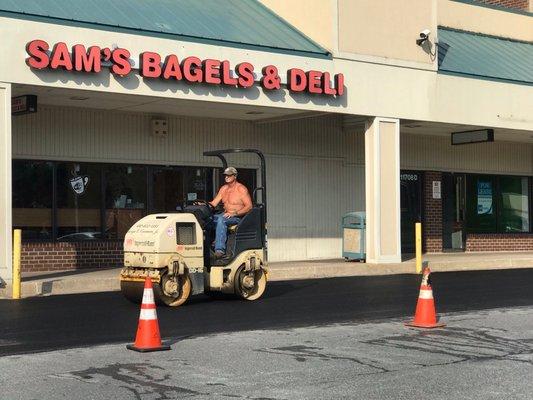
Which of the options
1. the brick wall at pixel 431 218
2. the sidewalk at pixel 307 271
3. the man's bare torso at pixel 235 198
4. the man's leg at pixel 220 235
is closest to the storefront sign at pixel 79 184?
the sidewalk at pixel 307 271

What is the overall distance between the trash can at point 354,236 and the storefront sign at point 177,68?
3546 mm

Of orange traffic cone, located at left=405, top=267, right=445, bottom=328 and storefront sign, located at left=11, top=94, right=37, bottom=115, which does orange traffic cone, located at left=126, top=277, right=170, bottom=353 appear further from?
storefront sign, located at left=11, top=94, right=37, bottom=115

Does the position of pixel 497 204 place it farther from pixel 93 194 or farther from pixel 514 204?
pixel 93 194

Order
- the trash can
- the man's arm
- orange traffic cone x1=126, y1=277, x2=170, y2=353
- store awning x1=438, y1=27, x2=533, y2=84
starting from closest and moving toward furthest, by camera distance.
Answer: orange traffic cone x1=126, y1=277, x2=170, y2=353, the man's arm, the trash can, store awning x1=438, y1=27, x2=533, y2=84

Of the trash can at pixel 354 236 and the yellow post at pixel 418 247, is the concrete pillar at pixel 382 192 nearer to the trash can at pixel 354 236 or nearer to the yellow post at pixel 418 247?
the trash can at pixel 354 236

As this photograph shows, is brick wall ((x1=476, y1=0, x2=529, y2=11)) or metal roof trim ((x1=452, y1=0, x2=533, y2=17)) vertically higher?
brick wall ((x1=476, y1=0, x2=529, y2=11))

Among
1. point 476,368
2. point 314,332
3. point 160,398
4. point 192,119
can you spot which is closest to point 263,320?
point 314,332

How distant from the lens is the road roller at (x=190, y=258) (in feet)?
44.3

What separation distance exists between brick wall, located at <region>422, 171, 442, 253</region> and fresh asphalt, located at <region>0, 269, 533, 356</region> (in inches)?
337

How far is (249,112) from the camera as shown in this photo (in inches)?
828

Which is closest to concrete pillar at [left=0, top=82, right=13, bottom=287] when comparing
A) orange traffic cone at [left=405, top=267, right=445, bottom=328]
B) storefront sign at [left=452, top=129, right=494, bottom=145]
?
orange traffic cone at [left=405, top=267, right=445, bottom=328]

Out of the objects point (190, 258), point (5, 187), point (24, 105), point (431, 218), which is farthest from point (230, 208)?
point (431, 218)

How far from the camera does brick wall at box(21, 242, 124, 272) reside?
64.2 feet

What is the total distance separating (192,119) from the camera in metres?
22.1
